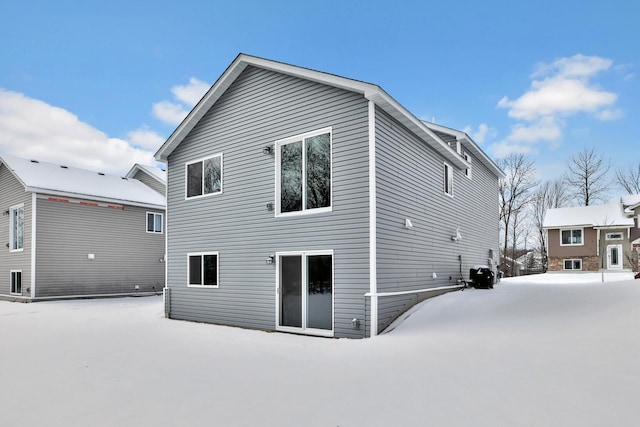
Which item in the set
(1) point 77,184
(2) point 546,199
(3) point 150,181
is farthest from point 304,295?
(2) point 546,199

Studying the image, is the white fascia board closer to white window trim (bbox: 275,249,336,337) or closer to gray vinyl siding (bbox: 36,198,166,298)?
gray vinyl siding (bbox: 36,198,166,298)

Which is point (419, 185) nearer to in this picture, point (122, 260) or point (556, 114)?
point (122, 260)

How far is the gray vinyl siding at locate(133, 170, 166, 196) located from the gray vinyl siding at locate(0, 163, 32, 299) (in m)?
6.30

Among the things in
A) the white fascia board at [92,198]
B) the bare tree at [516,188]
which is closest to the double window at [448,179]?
the white fascia board at [92,198]

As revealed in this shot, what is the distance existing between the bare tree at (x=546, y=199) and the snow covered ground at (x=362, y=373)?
1150 inches

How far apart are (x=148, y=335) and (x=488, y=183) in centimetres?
1438

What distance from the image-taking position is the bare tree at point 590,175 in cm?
3306

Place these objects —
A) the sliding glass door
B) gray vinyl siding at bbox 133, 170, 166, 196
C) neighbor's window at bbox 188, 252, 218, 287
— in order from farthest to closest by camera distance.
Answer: gray vinyl siding at bbox 133, 170, 166, 196 → neighbor's window at bbox 188, 252, 218, 287 → the sliding glass door

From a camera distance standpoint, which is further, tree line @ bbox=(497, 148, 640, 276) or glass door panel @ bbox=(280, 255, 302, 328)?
tree line @ bbox=(497, 148, 640, 276)

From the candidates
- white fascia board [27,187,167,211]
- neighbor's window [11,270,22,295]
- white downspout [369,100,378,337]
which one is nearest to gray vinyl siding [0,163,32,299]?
neighbor's window [11,270,22,295]

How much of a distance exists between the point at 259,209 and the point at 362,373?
214 inches

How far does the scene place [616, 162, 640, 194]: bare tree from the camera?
33812 mm

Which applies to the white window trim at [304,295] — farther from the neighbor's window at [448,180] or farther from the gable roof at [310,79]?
the neighbor's window at [448,180]

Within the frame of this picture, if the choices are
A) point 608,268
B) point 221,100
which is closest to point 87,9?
point 221,100
